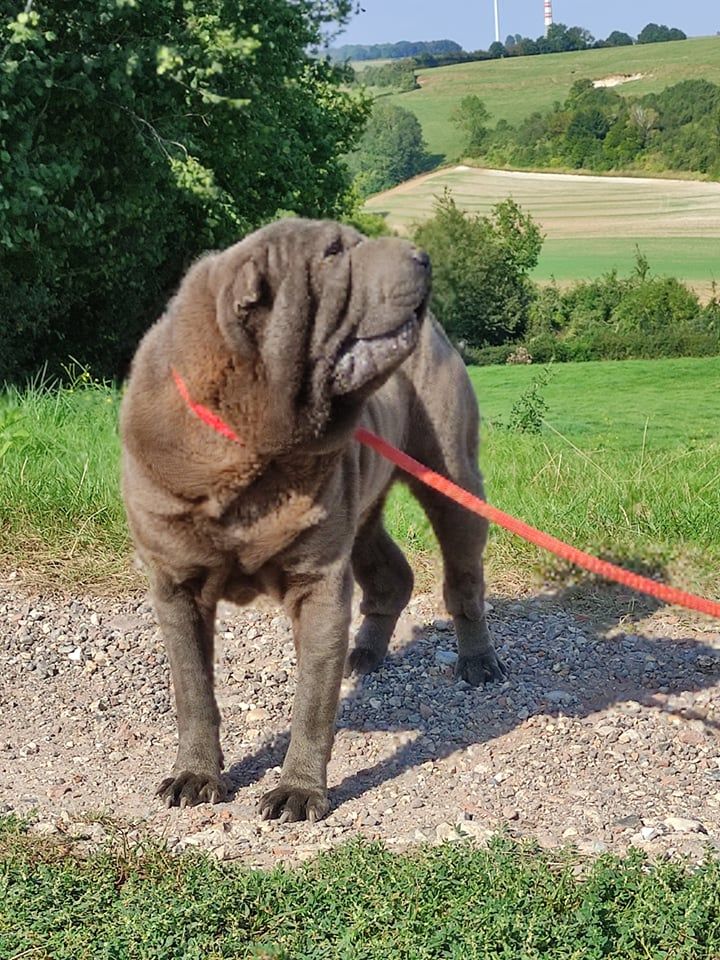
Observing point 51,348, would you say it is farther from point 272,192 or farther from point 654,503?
point 654,503

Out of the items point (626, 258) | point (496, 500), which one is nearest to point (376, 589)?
point (496, 500)

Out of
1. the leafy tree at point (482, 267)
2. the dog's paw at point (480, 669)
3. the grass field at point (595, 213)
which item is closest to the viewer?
the dog's paw at point (480, 669)

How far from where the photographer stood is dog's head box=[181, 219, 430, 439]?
10.8 feet

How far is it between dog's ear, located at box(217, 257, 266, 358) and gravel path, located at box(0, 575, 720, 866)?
1.50 metres

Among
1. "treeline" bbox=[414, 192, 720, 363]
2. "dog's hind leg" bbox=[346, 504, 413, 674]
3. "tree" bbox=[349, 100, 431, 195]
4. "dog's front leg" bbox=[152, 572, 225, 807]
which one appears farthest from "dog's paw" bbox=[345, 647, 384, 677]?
"tree" bbox=[349, 100, 431, 195]

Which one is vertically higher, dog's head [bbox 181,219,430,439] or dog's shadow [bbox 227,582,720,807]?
dog's head [bbox 181,219,430,439]

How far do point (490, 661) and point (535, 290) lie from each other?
55.6 ft

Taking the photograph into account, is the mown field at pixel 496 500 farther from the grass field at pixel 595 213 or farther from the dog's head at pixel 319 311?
the grass field at pixel 595 213

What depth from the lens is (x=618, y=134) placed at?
22.2 m

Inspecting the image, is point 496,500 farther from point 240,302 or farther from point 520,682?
point 240,302

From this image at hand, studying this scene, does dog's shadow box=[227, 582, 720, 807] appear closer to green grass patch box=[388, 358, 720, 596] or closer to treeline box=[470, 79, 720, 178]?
green grass patch box=[388, 358, 720, 596]

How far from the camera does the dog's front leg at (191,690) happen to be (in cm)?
396

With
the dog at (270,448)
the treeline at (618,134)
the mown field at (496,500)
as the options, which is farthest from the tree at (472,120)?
the dog at (270,448)

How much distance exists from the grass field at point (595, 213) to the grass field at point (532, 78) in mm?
1670
